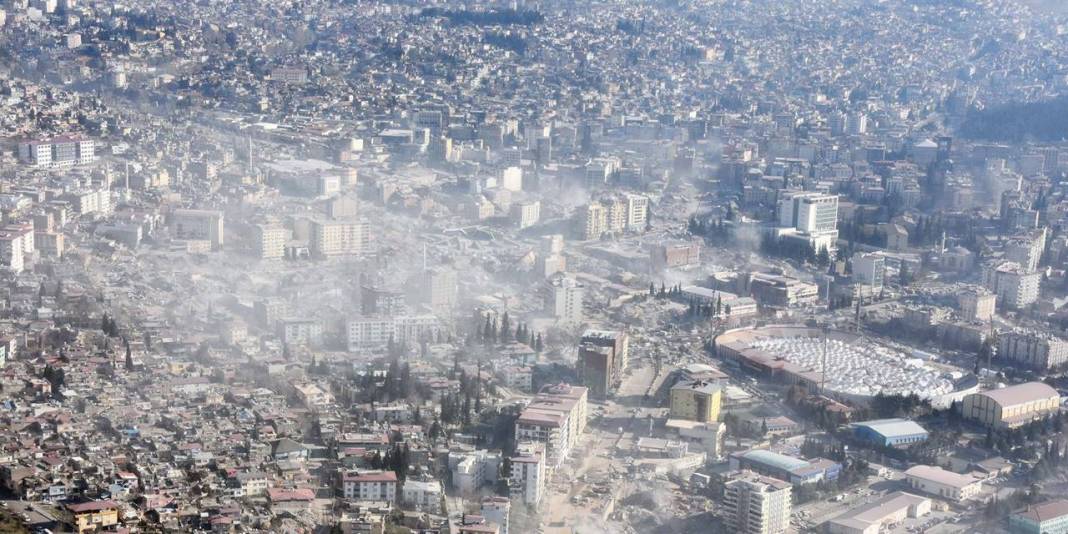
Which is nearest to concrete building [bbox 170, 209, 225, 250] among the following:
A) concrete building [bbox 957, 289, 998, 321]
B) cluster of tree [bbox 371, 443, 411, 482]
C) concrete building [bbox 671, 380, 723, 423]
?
concrete building [bbox 671, 380, 723, 423]

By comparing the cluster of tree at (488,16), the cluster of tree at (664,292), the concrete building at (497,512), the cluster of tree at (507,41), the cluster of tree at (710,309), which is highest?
the cluster of tree at (488,16)

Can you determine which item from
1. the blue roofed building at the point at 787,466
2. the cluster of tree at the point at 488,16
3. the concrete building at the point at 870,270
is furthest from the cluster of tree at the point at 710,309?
the cluster of tree at the point at 488,16

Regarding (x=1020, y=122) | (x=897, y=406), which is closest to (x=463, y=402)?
(x=897, y=406)

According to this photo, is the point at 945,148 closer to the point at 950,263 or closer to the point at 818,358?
the point at 950,263

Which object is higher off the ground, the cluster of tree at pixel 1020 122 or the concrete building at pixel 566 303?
the cluster of tree at pixel 1020 122

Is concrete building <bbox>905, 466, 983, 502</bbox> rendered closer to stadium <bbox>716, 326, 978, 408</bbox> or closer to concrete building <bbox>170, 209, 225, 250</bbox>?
stadium <bbox>716, 326, 978, 408</bbox>

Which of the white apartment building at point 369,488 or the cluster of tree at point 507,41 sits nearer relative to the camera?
the white apartment building at point 369,488

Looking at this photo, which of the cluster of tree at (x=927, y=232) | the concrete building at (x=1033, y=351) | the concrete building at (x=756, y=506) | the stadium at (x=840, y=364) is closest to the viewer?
the concrete building at (x=756, y=506)

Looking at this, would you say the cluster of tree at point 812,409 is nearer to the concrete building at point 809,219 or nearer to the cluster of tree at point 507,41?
the concrete building at point 809,219
